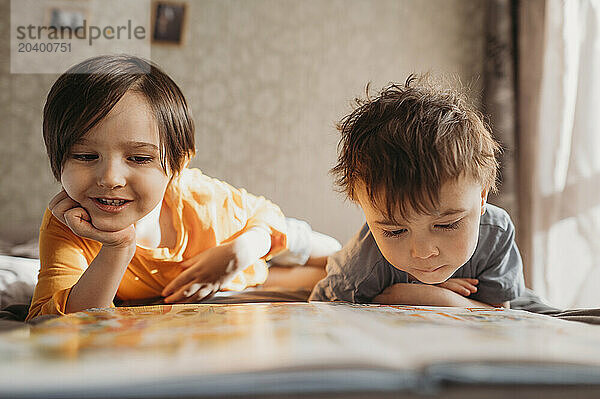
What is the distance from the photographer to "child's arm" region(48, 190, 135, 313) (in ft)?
2.70

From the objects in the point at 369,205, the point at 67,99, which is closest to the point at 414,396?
the point at 369,205

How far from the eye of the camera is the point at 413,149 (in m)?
0.82

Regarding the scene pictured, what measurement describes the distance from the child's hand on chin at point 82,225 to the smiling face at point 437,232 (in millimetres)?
380

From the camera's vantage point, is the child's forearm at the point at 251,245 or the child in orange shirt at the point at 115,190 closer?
the child in orange shirt at the point at 115,190

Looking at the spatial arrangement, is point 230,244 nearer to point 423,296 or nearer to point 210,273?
point 210,273

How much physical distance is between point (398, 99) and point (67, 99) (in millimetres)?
535

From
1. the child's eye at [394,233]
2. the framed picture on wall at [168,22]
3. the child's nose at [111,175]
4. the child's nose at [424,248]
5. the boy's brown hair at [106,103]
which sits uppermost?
the framed picture on wall at [168,22]

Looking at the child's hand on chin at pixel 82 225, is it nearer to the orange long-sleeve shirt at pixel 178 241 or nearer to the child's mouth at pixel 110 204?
the child's mouth at pixel 110 204

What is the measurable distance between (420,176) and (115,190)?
1.51ft

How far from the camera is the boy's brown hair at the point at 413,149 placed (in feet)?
2.66

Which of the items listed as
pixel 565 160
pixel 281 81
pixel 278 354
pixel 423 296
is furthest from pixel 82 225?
pixel 565 160

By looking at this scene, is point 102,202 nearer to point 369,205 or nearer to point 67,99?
point 67,99

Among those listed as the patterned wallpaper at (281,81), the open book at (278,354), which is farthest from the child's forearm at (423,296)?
the patterned wallpaper at (281,81)

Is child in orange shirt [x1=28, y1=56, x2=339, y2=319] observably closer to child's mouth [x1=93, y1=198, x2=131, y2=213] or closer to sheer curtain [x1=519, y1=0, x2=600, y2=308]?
child's mouth [x1=93, y1=198, x2=131, y2=213]
